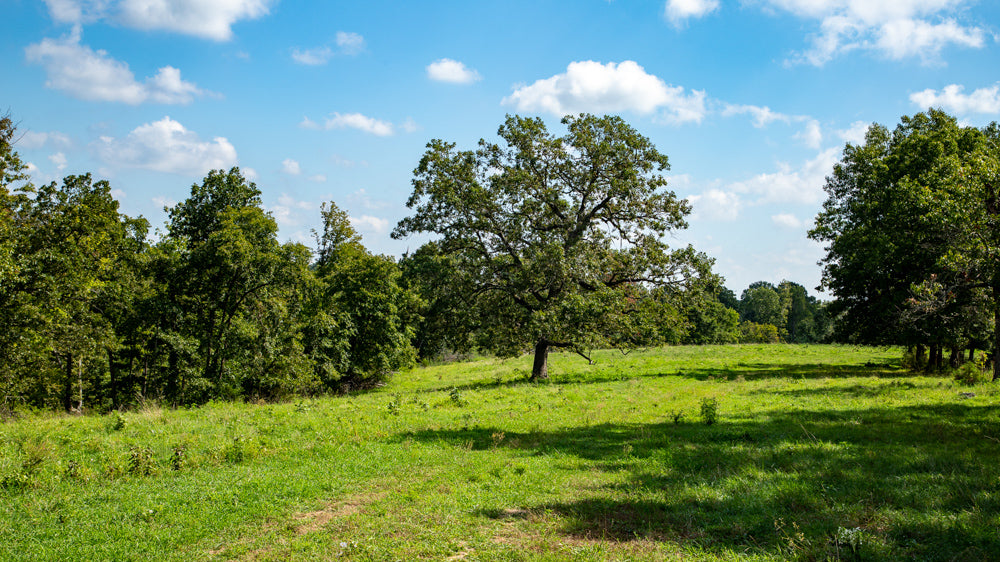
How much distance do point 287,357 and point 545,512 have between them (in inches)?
1049

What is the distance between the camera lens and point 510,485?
940 cm

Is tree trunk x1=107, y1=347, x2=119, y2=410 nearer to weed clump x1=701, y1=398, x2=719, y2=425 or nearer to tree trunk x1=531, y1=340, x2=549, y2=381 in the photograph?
tree trunk x1=531, y1=340, x2=549, y2=381

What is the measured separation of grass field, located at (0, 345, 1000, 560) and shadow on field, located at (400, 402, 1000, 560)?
0.05 meters

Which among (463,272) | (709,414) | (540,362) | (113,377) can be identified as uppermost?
(463,272)

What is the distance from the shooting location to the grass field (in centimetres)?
665

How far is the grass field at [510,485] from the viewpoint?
21.8ft

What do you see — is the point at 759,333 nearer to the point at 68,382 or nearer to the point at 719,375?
the point at 719,375

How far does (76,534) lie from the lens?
22.7ft

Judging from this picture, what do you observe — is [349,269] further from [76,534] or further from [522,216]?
[76,534]

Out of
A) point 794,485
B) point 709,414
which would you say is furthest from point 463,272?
point 794,485

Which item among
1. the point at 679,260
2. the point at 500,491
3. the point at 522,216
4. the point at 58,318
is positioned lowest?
the point at 500,491

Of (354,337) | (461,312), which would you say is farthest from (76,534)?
(354,337)

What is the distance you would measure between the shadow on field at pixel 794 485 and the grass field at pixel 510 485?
46 mm

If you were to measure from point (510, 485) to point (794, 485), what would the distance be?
15.3ft
